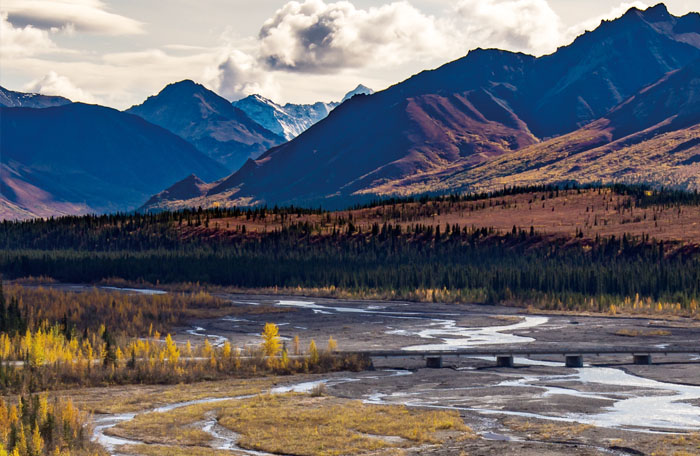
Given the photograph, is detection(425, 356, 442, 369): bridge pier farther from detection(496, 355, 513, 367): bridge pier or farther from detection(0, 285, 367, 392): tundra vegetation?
detection(0, 285, 367, 392): tundra vegetation

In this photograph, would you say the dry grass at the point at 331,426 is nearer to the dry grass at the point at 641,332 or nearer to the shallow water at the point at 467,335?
the shallow water at the point at 467,335

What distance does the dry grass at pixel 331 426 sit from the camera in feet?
129

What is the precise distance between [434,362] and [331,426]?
21465mm

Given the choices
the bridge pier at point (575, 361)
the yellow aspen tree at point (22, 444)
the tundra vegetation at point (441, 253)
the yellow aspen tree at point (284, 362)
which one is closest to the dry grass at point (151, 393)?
the yellow aspen tree at point (284, 362)

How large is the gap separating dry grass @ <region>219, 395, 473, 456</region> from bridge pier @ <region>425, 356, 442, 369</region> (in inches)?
584

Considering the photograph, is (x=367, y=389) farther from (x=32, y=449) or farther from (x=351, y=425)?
(x=32, y=449)

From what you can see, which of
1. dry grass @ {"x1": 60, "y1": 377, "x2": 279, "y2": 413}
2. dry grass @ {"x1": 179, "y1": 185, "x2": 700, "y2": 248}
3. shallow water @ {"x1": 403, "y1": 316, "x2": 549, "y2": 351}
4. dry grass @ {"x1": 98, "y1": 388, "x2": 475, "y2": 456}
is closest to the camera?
dry grass @ {"x1": 98, "y1": 388, "x2": 475, "y2": 456}

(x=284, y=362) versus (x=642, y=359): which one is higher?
(x=284, y=362)

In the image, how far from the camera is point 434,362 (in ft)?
208

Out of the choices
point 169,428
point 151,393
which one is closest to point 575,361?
point 151,393

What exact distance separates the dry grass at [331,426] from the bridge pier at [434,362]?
1485cm

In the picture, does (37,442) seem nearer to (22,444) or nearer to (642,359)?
(22,444)

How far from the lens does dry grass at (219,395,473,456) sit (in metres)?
39.4

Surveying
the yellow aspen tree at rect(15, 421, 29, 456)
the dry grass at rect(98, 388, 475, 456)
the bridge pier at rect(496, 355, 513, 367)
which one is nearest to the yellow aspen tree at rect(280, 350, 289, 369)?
the dry grass at rect(98, 388, 475, 456)
